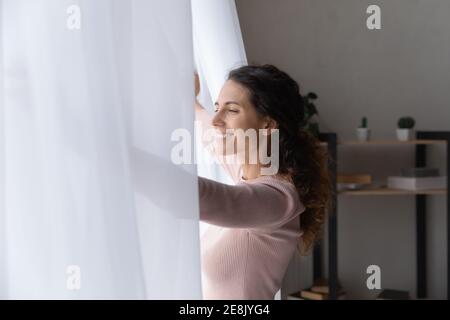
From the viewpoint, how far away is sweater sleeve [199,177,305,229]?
583 millimetres

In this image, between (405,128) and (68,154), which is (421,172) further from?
(68,154)

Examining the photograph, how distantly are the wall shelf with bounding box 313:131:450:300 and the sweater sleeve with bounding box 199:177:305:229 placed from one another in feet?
3.61

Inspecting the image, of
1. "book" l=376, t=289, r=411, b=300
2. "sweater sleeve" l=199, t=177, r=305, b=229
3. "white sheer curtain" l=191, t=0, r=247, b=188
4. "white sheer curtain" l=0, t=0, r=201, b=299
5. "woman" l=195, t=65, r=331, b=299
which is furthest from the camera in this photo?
"book" l=376, t=289, r=411, b=300

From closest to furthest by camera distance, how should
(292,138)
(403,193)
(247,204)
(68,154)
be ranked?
(68,154)
(247,204)
(292,138)
(403,193)

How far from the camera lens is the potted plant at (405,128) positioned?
1983 mm

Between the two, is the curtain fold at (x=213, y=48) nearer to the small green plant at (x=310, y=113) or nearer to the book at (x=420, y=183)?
the small green plant at (x=310, y=113)

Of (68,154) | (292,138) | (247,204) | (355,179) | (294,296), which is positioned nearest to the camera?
(68,154)

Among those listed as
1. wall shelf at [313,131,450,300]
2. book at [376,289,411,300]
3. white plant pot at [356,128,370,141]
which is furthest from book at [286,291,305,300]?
white plant pot at [356,128,370,141]

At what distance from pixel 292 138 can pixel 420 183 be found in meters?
1.30

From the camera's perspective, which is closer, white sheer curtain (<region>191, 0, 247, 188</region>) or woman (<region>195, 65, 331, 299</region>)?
woman (<region>195, 65, 331, 299</region>)

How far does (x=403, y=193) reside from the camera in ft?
6.28
